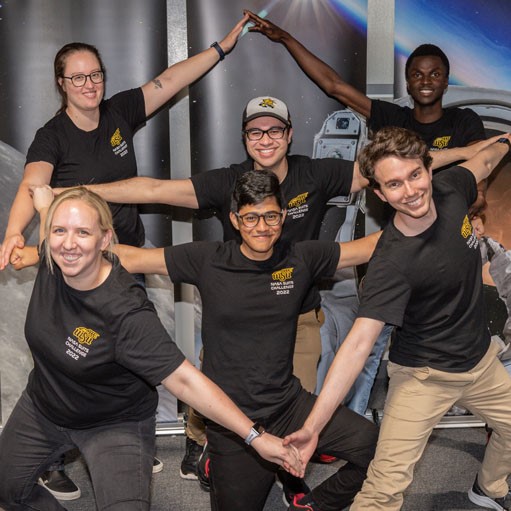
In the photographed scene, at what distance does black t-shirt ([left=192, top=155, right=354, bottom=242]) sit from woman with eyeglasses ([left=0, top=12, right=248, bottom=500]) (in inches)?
17.3

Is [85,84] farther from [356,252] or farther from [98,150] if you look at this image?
[356,252]

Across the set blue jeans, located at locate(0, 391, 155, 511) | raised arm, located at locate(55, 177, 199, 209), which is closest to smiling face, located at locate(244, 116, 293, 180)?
raised arm, located at locate(55, 177, 199, 209)

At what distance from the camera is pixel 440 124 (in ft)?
13.4

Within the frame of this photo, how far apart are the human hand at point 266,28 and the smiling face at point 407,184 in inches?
52.5

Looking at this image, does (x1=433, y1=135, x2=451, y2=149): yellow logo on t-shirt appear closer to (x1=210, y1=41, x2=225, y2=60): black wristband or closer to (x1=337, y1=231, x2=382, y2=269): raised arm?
(x1=337, y1=231, x2=382, y2=269): raised arm

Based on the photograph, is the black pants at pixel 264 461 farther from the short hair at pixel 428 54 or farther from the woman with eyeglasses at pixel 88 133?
the short hair at pixel 428 54

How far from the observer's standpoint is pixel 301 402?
3.31 m

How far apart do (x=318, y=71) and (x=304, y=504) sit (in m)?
2.10

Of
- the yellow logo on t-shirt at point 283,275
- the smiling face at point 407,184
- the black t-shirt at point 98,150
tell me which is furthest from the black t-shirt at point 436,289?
the black t-shirt at point 98,150

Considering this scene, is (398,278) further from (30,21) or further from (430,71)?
(30,21)

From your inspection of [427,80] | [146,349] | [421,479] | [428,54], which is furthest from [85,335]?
[428,54]

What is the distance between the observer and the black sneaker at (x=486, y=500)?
3.70 metres

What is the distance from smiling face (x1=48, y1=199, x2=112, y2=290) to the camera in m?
2.80

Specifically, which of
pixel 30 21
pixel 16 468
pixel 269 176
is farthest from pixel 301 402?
pixel 30 21
